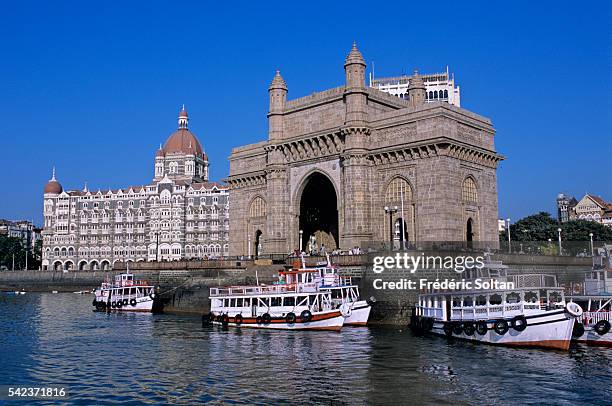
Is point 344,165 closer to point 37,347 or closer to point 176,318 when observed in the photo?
point 176,318

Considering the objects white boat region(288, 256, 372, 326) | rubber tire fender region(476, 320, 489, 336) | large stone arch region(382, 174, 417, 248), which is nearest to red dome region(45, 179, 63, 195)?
large stone arch region(382, 174, 417, 248)

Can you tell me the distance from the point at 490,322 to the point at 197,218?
116900mm

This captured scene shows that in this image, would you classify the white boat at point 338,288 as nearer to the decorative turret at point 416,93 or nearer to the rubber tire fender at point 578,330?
the rubber tire fender at point 578,330

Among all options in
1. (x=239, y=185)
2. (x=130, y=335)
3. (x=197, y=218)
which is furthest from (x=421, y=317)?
(x=197, y=218)

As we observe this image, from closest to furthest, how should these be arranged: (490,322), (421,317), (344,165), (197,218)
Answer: (490,322) < (421,317) < (344,165) < (197,218)

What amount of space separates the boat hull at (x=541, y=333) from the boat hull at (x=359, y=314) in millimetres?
11483

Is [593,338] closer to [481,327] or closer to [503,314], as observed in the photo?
[503,314]

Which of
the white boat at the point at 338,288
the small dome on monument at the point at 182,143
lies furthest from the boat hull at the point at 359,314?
the small dome on monument at the point at 182,143

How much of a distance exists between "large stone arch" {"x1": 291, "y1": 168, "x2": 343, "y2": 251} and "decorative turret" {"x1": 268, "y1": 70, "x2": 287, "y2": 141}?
698 cm

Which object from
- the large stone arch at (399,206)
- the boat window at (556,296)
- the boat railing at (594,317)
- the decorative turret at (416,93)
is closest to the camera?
the boat railing at (594,317)

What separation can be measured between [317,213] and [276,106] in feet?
45.5

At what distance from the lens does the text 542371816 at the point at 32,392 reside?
25094 mm

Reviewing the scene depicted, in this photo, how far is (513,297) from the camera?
37.8 m

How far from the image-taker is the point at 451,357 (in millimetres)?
32844
